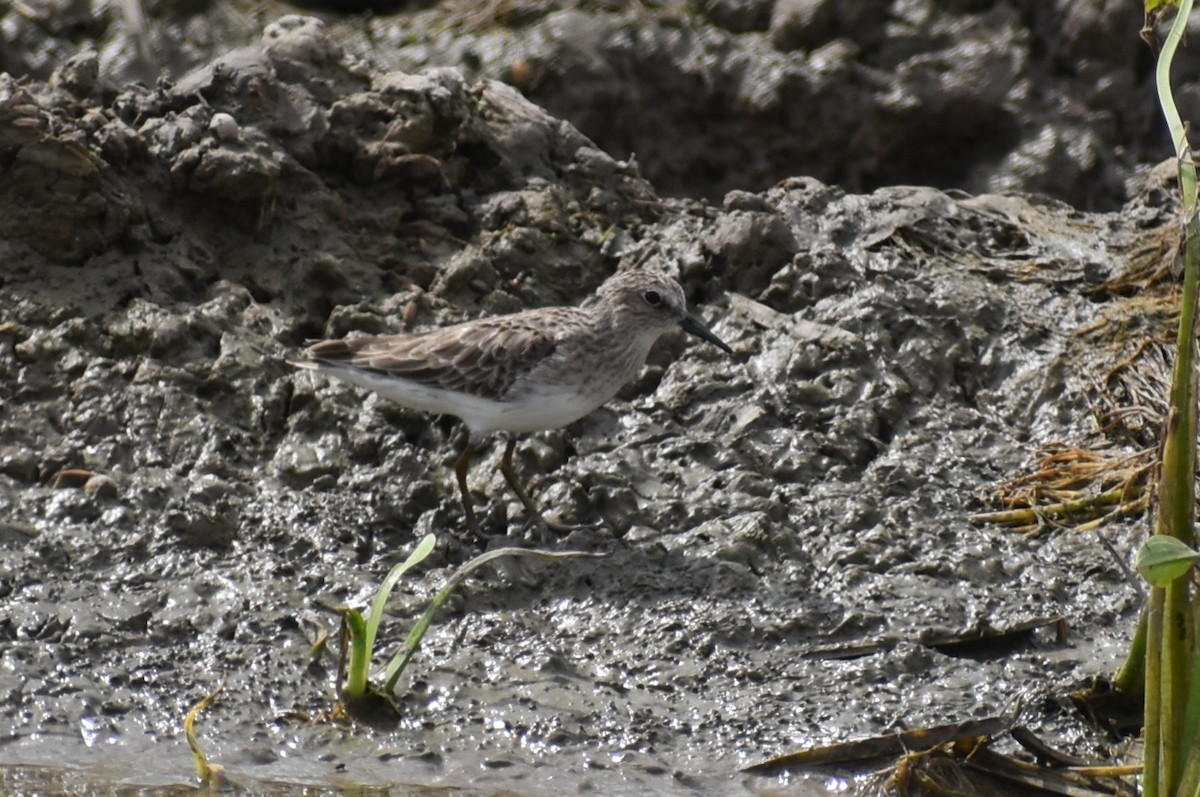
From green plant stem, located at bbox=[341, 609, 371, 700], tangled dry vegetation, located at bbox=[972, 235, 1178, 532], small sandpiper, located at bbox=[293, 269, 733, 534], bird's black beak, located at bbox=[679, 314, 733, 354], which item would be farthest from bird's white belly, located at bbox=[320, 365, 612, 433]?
tangled dry vegetation, located at bbox=[972, 235, 1178, 532]

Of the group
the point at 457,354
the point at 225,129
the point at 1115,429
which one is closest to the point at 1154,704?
the point at 1115,429

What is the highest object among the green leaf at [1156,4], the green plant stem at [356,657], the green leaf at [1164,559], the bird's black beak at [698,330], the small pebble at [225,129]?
the green leaf at [1156,4]

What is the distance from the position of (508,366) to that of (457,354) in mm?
229

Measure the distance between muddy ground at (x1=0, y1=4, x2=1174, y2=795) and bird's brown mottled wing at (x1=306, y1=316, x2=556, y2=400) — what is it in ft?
1.23

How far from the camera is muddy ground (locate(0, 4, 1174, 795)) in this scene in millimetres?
5441

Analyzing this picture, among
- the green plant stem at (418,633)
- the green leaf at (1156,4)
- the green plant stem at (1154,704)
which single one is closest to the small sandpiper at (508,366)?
the green plant stem at (418,633)

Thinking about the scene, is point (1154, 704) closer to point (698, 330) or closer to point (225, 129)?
point (698, 330)

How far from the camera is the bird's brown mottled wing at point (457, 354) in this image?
6512mm

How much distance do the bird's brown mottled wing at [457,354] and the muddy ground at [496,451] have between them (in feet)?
1.23

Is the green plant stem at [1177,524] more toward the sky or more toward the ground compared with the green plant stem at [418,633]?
more toward the sky

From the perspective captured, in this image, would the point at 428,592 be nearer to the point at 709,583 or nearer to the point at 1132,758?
the point at 709,583

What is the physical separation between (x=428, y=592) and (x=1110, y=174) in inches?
234

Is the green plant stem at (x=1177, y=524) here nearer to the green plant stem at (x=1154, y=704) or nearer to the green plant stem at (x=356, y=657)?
the green plant stem at (x=1154, y=704)

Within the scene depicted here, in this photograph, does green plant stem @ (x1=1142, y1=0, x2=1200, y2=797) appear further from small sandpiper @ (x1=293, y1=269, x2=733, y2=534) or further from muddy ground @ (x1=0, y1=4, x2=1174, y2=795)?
small sandpiper @ (x1=293, y1=269, x2=733, y2=534)
